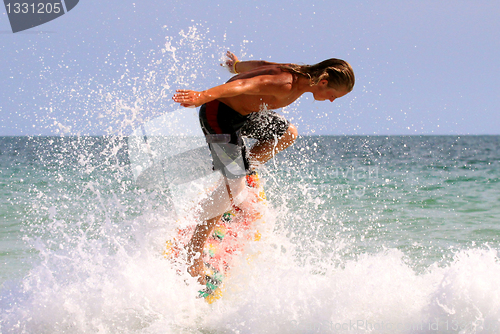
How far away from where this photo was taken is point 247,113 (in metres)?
2.74

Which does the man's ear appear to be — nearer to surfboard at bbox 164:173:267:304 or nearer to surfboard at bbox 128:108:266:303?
surfboard at bbox 128:108:266:303

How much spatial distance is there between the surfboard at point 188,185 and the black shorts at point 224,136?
237 millimetres

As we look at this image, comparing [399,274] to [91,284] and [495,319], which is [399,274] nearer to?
[495,319]

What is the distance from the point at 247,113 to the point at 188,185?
3.07ft

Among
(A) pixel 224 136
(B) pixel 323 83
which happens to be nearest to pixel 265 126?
(A) pixel 224 136

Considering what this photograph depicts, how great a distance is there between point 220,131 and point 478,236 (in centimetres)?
385

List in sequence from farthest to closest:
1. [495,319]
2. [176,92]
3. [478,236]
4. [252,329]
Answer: [478,236] < [252,329] < [495,319] < [176,92]

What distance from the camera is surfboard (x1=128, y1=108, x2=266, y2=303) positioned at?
124 inches

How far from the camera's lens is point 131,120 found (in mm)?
2916

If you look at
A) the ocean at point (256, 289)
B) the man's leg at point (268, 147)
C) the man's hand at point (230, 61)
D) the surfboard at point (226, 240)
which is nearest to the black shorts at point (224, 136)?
the man's leg at point (268, 147)

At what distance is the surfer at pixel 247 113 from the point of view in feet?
8.20

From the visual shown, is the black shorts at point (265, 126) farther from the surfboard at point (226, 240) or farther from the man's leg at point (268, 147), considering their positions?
A: the surfboard at point (226, 240)

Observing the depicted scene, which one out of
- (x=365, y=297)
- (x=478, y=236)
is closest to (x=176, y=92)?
(x=365, y=297)

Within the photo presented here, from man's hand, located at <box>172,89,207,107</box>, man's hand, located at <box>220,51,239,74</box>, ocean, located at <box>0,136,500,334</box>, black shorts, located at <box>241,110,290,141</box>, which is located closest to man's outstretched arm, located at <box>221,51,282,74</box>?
man's hand, located at <box>220,51,239,74</box>
